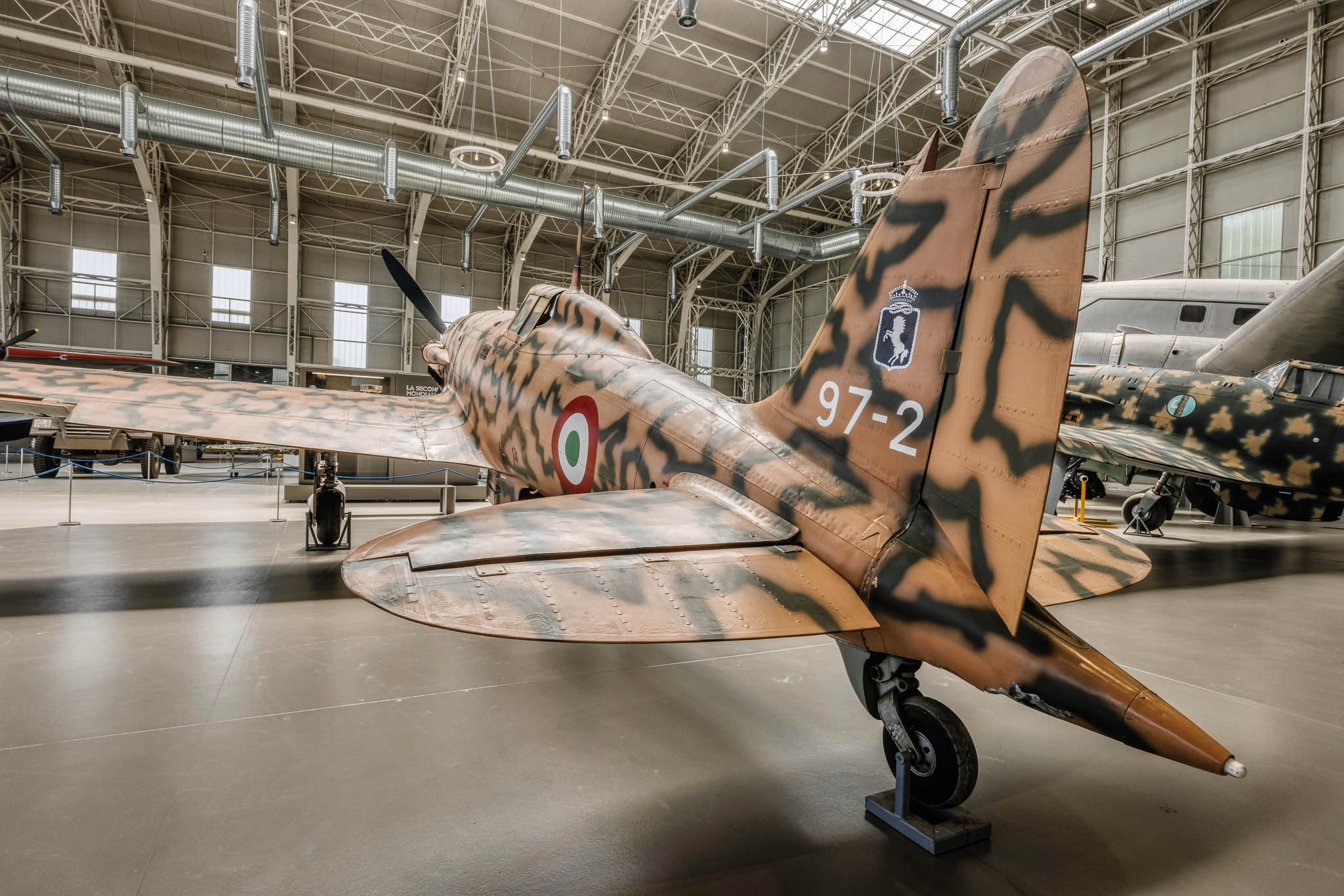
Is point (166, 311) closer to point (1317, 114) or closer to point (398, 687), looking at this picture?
point (398, 687)

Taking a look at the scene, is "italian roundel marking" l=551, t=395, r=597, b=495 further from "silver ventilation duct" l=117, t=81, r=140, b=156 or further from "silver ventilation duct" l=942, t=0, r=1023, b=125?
"silver ventilation duct" l=117, t=81, r=140, b=156

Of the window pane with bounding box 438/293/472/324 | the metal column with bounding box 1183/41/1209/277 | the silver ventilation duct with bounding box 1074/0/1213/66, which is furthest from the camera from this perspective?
the window pane with bounding box 438/293/472/324

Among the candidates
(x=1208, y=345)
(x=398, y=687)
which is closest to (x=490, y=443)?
(x=398, y=687)

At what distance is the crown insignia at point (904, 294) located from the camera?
2.29 m

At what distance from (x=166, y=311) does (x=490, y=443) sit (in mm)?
24716

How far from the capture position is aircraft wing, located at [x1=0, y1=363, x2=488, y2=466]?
514 centimetres

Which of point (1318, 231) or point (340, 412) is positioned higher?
point (1318, 231)

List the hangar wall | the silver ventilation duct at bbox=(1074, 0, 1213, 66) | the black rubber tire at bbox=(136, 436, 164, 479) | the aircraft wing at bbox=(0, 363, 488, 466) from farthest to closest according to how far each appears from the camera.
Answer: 1. the hangar wall
2. the black rubber tire at bbox=(136, 436, 164, 479)
3. the silver ventilation duct at bbox=(1074, 0, 1213, 66)
4. the aircraft wing at bbox=(0, 363, 488, 466)

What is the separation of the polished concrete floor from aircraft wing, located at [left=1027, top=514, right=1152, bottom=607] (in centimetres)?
89

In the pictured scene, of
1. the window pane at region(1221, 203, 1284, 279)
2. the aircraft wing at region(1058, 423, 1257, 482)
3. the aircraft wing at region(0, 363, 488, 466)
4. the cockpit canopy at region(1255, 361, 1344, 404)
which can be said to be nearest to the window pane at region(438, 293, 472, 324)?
the aircraft wing at region(0, 363, 488, 466)

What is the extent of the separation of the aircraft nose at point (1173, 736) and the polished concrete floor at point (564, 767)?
753mm

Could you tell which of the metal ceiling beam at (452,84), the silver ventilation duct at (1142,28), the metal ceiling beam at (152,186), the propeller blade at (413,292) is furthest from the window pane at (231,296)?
the silver ventilation duct at (1142,28)

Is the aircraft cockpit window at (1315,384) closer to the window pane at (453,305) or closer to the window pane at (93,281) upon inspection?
the window pane at (453,305)

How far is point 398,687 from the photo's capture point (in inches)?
144
